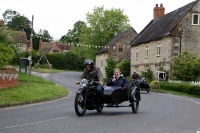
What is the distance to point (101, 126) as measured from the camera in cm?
921

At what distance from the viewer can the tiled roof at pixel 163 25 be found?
39500 millimetres

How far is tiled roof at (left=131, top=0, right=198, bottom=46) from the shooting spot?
1555 inches

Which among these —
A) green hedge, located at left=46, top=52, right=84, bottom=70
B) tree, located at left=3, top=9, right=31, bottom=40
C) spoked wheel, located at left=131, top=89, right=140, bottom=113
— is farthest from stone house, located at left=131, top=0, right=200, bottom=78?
tree, located at left=3, top=9, right=31, bottom=40

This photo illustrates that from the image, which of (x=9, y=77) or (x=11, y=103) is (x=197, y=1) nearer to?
(x=9, y=77)

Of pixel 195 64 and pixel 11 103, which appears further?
pixel 195 64

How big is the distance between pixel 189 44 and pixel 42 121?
31850 millimetres

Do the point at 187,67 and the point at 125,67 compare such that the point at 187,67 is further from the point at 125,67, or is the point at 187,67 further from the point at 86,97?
the point at 86,97

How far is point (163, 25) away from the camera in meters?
42.9

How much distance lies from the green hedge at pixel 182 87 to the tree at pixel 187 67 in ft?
5.33

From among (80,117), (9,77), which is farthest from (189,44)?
(80,117)

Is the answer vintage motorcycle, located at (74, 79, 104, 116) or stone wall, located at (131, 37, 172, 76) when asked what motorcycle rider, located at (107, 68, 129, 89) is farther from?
stone wall, located at (131, 37, 172, 76)

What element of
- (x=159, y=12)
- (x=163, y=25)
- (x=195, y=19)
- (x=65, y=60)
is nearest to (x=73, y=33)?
(x=65, y=60)

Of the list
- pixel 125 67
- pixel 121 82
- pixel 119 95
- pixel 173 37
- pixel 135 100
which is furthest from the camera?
pixel 125 67

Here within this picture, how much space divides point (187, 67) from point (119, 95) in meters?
22.8
